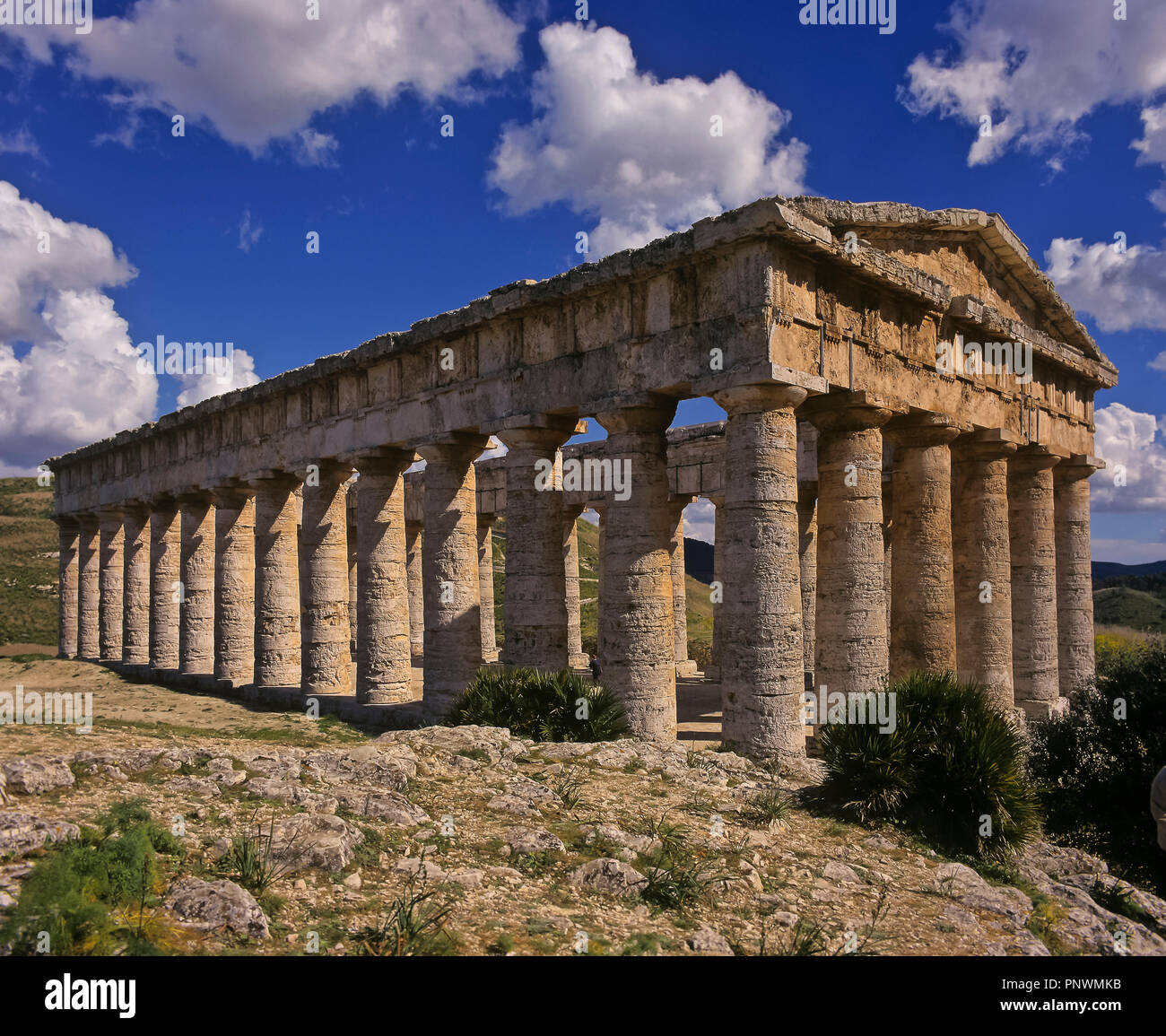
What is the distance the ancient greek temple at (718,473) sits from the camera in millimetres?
13594

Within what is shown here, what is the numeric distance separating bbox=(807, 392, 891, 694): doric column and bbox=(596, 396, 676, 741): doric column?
106 inches

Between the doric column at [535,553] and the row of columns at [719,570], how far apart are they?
4 cm

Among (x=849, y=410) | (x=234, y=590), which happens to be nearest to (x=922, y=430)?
(x=849, y=410)

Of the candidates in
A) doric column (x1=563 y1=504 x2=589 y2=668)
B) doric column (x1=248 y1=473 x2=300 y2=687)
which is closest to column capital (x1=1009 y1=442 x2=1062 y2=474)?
doric column (x1=563 y1=504 x2=589 y2=668)

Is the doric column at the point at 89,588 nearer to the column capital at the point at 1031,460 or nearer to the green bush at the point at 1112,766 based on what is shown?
the column capital at the point at 1031,460

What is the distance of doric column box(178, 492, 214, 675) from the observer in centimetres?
2695

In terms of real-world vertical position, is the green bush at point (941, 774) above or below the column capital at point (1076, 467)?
below

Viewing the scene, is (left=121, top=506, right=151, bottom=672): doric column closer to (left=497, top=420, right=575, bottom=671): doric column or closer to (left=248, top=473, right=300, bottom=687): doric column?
(left=248, top=473, right=300, bottom=687): doric column

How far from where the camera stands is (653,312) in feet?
48.8

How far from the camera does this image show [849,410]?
50.9ft

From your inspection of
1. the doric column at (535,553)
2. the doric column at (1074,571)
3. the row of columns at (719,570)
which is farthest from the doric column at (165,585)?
the doric column at (1074,571)

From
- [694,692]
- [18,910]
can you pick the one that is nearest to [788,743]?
[18,910]

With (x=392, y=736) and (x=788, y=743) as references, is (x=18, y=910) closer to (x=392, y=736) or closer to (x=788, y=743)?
(x=392, y=736)

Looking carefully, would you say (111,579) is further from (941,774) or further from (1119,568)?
(1119,568)
